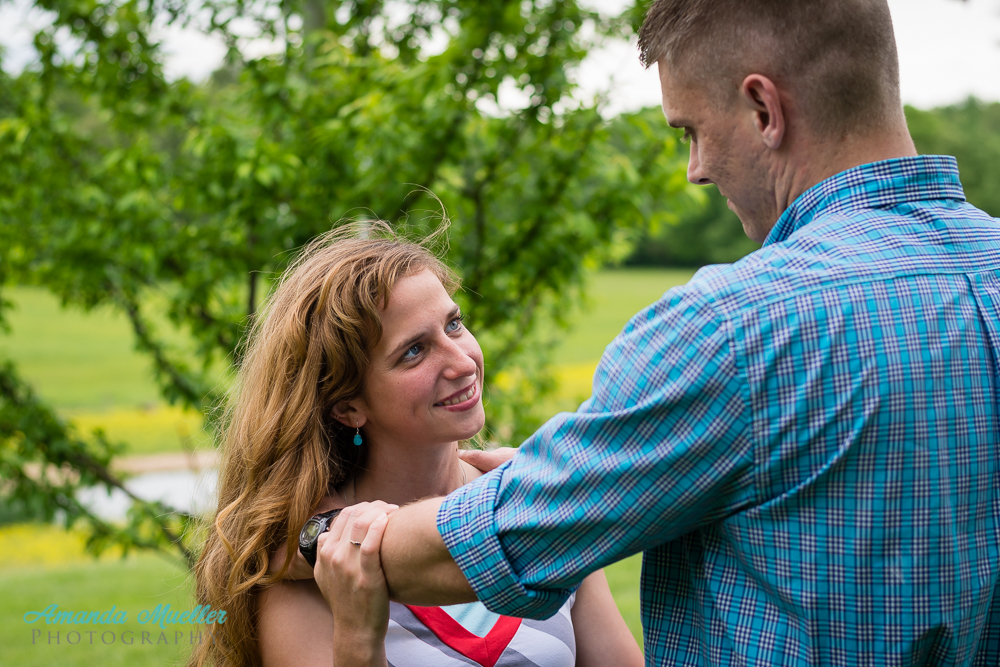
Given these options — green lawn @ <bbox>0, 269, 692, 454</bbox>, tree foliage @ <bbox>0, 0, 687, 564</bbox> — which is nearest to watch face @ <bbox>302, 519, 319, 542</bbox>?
tree foliage @ <bbox>0, 0, 687, 564</bbox>

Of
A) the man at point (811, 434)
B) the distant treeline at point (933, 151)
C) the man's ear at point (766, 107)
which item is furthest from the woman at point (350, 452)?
the distant treeline at point (933, 151)

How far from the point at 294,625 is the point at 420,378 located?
2.30 ft

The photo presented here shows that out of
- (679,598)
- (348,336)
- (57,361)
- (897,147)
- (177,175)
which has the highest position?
(177,175)

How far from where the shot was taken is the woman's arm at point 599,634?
232cm

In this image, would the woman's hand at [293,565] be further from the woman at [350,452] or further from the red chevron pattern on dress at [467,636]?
the red chevron pattern on dress at [467,636]

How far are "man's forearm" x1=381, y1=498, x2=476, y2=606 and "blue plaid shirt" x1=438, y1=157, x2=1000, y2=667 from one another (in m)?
0.09

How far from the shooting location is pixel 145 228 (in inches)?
166

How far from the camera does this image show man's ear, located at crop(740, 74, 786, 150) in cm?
152

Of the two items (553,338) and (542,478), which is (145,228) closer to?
(553,338)

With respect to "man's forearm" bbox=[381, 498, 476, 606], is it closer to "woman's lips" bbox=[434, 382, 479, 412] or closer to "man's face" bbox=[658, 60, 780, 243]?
"woman's lips" bbox=[434, 382, 479, 412]

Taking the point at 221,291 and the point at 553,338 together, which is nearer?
the point at 221,291

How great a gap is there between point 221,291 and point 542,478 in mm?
3569

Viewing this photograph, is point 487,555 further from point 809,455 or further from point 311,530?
point 311,530

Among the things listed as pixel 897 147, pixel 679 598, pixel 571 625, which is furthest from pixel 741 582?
pixel 571 625
